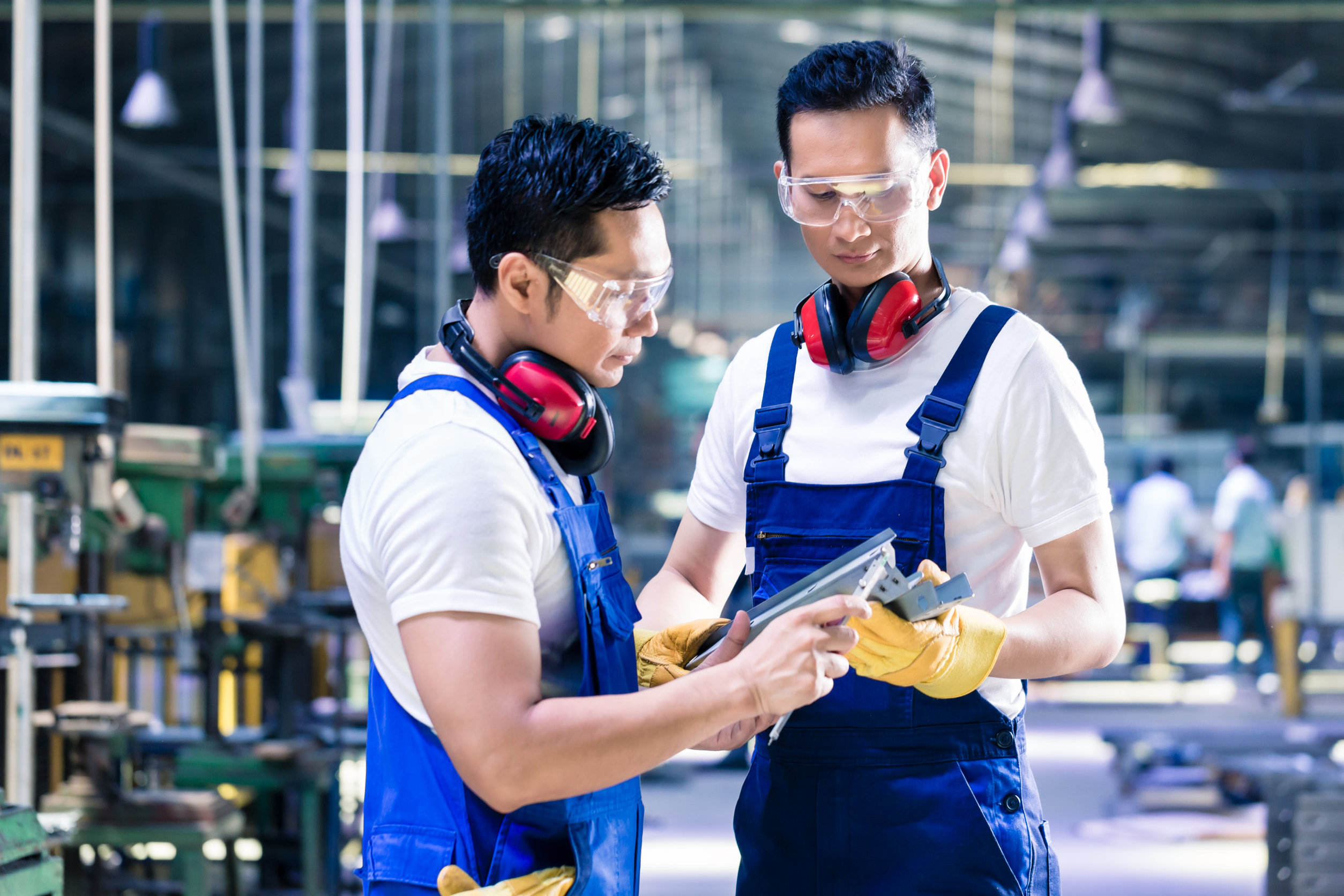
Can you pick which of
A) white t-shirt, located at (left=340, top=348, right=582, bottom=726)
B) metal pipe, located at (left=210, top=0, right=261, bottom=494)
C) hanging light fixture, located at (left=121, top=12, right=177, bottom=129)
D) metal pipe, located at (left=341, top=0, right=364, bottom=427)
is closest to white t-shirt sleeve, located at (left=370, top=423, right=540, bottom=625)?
white t-shirt, located at (left=340, top=348, right=582, bottom=726)

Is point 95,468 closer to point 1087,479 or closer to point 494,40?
point 1087,479

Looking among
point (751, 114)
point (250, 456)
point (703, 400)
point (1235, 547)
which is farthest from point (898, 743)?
point (751, 114)

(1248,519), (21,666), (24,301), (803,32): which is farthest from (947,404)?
(803,32)

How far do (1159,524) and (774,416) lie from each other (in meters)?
9.07

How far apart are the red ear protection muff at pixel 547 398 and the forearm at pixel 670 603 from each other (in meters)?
0.41

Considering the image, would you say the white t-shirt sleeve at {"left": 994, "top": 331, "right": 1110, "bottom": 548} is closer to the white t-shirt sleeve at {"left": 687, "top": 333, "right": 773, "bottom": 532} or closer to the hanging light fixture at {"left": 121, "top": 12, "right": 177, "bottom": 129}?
the white t-shirt sleeve at {"left": 687, "top": 333, "right": 773, "bottom": 532}

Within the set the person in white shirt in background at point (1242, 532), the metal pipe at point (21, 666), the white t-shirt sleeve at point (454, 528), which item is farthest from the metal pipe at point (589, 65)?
the white t-shirt sleeve at point (454, 528)

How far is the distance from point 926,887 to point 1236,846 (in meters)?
4.57

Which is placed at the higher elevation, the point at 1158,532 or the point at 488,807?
the point at 488,807

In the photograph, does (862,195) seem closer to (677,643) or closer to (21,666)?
(677,643)

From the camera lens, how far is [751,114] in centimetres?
2075

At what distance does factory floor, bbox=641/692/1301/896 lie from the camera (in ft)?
16.1

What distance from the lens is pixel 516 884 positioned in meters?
1.29

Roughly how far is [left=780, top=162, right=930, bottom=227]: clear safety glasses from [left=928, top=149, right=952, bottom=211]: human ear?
26mm
